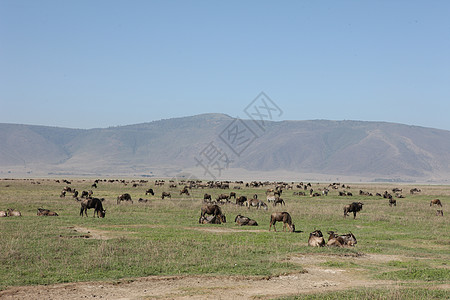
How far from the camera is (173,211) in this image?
36.9 metres

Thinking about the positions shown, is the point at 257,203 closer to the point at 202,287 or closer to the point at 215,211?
the point at 215,211

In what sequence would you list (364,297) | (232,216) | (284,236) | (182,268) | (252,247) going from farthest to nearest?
(232,216), (284,236), (252,247), (182,268), (364,297)

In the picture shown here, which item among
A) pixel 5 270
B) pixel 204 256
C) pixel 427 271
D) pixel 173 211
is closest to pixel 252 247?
pixel 204 256

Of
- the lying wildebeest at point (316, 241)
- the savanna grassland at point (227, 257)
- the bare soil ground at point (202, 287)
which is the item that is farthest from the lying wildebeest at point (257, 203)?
the bare soil ground at point (202, 287)

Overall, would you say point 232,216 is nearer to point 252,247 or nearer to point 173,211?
point 173,211

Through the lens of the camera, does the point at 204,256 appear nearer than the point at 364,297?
No

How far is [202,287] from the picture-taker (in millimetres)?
14023

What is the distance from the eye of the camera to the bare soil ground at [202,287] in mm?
13109

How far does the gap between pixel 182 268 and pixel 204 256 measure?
2.12 metres

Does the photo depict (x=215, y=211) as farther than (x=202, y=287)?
Yes

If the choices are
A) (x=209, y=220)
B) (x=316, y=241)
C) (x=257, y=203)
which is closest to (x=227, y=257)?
(x=316, y=241)

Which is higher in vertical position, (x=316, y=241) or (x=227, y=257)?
(x=316, y=241)

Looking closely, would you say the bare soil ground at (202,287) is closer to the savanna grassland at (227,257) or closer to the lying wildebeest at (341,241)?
the savanna grassland at (227,257)

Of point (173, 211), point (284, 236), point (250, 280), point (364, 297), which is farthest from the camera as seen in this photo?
point (173, 211)
